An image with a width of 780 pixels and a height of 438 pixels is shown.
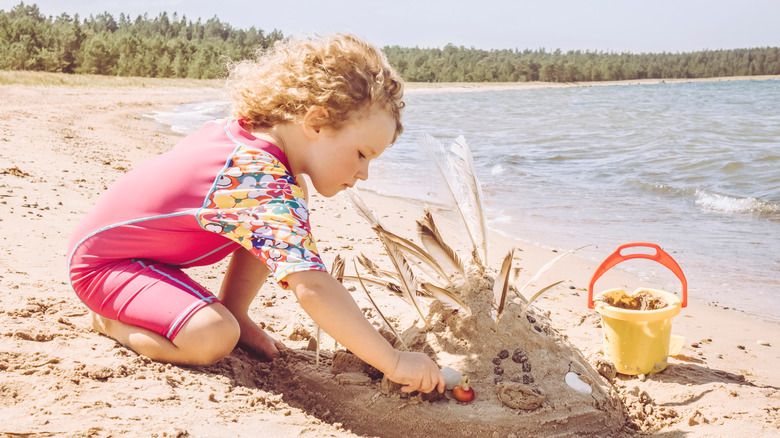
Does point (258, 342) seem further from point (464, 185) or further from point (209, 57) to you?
point (209, 57)

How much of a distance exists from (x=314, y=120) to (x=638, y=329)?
1600mm

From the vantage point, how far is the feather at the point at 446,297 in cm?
234

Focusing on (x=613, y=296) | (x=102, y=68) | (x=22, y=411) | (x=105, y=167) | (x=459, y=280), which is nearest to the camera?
(x=22, y=411)

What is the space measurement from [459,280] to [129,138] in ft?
29.4

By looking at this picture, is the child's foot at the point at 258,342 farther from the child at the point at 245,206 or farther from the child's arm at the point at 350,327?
the child's arm at the point at 350,327

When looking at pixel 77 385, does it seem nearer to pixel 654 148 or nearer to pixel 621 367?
pixel 621 367

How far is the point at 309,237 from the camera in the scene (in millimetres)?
1946

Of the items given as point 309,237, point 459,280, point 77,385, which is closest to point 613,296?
point 459,280

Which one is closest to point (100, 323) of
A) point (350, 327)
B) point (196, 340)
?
point (196, 340)

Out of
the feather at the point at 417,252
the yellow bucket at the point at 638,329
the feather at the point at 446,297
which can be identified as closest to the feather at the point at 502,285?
the feather at the point at 446,297

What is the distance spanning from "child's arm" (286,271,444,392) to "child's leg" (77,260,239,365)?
412 millimetres

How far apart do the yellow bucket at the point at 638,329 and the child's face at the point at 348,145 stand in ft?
3.64

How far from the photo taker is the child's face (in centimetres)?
214

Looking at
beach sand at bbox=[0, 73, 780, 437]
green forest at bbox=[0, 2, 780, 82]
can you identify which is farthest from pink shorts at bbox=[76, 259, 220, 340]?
green forest at bbox=[0, 2, 780, 82]
